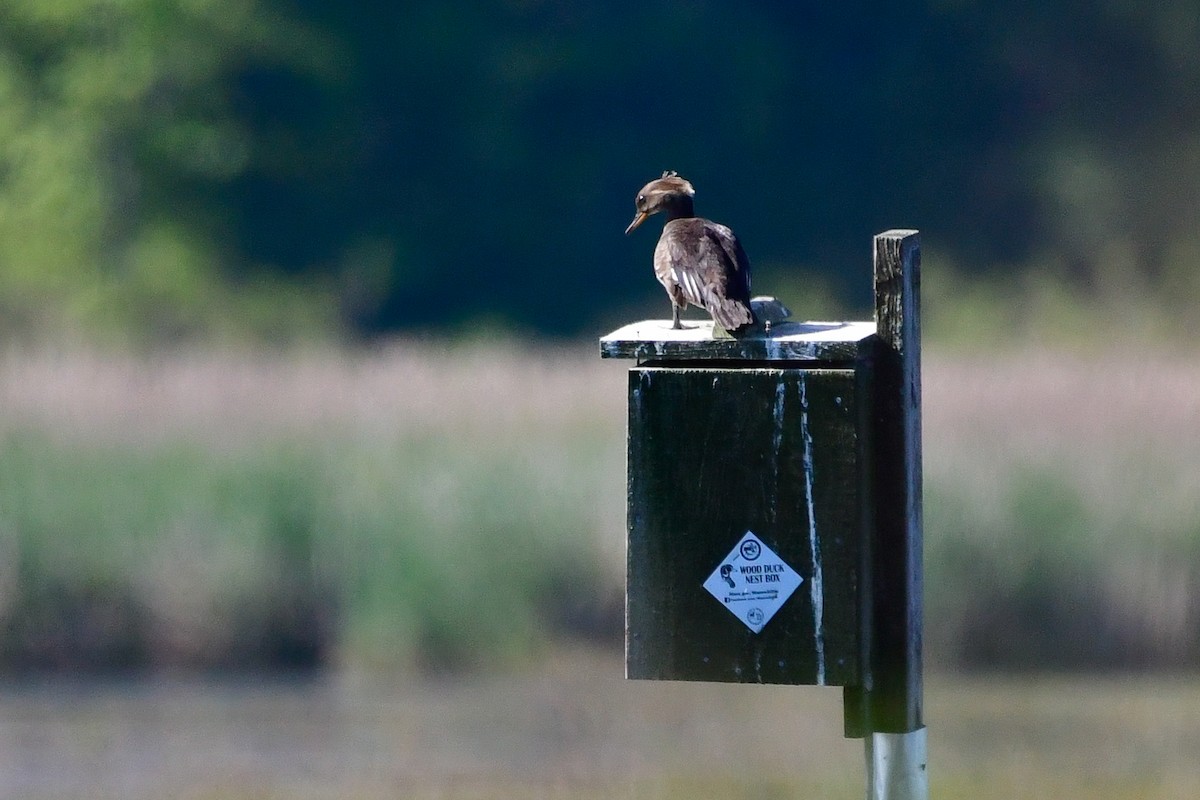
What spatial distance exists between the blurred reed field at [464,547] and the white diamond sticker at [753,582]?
5.33m

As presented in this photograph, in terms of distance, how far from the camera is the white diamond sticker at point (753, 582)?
9.92ft

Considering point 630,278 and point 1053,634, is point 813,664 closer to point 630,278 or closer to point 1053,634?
point 1053,634

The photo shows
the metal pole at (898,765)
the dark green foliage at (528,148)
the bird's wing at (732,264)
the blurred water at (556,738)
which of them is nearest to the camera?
the metal pole at (898,765)

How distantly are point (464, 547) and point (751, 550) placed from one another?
18.3 feet

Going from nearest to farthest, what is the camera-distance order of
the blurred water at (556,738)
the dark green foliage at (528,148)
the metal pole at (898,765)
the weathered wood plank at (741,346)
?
the weathered wood plank at (741,346) → the metal pole at (898,765) → the blurred water at (556,738) → the dark green foliage at (528,148)

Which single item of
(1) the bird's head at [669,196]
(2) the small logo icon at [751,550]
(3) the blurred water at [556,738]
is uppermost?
(1) the bird's head at [669,196]

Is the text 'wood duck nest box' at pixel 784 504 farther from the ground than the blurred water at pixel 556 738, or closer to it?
farther from the ground

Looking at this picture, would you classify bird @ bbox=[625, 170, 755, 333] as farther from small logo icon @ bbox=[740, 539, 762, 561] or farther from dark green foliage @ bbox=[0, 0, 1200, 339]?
dark green foliage @ bbox=[0, 0, 1200, 339]

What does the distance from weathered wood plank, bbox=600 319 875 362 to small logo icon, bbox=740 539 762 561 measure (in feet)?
0.82

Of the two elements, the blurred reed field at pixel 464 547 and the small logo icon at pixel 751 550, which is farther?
the blurred reed field at pixel 464 547

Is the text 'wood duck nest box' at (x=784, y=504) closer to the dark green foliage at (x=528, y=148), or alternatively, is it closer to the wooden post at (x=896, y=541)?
the wooden post at (x=896, y=541)

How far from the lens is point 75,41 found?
825 inches

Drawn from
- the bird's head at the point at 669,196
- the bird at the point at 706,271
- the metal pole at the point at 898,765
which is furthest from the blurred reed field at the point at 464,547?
the metal pole at the point at 898,765

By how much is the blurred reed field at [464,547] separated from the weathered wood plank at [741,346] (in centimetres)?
535
